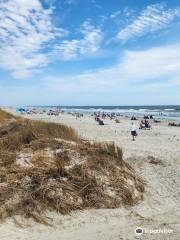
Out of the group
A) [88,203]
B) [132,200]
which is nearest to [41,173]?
[88,203]

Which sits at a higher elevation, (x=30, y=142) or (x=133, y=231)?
(x=30, y=142)

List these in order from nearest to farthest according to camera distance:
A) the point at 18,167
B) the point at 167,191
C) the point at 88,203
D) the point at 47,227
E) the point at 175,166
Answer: the point at 47,227, the point at 88,203, the point at 18,167, the point at 167,191, the point at 175,166

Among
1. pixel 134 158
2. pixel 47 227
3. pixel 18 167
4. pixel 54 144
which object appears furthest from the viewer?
pixel 134 158

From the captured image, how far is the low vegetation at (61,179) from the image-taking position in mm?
7309

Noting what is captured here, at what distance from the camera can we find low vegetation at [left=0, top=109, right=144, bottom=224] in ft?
24.0

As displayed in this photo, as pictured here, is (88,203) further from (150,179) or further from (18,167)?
(150,179)

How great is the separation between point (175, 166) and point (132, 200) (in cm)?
421

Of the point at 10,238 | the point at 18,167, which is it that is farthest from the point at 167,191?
the point at 10,238

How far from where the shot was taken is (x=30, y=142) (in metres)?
10.0

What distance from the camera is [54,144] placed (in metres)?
9.72

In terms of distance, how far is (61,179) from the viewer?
26.3ft

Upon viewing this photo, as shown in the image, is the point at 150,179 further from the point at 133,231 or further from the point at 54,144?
the point at 133,231

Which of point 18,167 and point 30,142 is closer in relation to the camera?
point 18,167

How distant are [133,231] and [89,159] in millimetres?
2790
